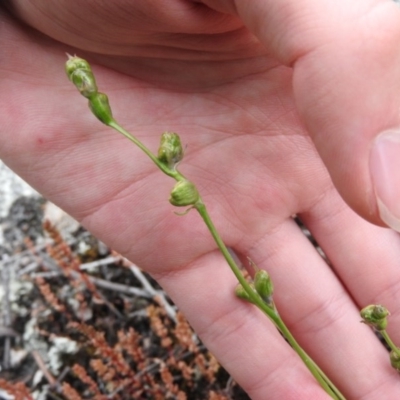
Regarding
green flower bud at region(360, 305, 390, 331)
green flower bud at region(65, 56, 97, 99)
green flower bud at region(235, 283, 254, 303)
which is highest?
green flower bud at region(65, 56, 97, 99)

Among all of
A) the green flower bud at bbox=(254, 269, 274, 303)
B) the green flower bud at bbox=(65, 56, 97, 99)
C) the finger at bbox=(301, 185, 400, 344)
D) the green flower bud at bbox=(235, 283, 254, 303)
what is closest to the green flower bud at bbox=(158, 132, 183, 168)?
the green flower bud at bbox=(65, 56, 97, 99)

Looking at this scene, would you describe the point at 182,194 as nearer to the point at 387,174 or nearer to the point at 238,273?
the point at 238,273

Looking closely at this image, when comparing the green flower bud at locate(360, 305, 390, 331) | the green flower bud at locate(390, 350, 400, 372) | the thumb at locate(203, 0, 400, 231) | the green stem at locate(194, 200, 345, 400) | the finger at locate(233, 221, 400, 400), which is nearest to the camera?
the thumb at locate(203, 0, 400, 231)

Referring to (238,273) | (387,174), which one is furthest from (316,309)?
(387,174)

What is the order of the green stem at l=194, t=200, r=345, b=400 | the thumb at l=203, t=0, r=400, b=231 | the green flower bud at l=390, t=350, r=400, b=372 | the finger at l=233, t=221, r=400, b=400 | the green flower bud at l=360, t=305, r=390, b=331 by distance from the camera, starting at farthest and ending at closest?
1. the finger at l=233, t=221, r=400, b=400
2. the green flower bud at l=390, t=350, r=400, b=372
3. the green flower bud at l=360, t=305, r=390, b=331
4. the green stem at l=194, t=200, r=345, b=400
5. the thumb at l=203, t=0, r=400, b=231

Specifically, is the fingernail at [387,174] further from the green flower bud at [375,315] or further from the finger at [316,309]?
the finger at [316,309]

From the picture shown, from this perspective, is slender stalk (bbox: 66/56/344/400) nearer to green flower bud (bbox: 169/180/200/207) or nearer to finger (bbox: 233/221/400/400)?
green flower bud (bbox: 169/180/200/207)

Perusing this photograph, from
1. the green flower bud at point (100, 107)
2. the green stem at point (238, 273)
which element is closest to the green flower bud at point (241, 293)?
the green stem at point (238, 273)

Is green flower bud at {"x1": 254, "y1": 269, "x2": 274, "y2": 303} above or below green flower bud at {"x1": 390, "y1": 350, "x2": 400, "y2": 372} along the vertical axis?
above

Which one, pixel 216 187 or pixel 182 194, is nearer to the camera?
pixel 182 194
